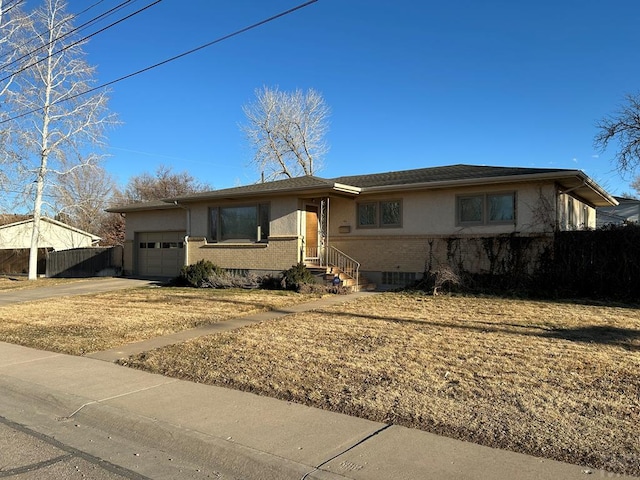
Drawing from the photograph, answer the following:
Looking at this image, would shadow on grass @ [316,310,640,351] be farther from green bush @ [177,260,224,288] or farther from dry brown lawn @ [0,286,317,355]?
green bush @ [177,260,224,288]

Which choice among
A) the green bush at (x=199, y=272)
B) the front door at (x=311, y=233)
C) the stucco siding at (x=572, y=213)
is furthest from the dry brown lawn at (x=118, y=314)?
the stucco siding at (x=572, y=213)

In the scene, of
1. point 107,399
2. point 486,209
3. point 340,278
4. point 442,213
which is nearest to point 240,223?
point 340,278

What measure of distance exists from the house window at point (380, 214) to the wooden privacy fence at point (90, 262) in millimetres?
15545

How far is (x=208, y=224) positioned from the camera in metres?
21.5

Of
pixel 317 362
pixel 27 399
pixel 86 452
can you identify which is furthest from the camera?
pixel 317 362

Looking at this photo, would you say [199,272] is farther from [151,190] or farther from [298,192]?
[151,190]

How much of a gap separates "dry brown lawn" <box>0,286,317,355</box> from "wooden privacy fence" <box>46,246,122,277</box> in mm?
10936

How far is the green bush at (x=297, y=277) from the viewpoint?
55.1ft

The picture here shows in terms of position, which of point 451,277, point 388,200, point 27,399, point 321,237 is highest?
point 388,200

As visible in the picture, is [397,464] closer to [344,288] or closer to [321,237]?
[344,288]

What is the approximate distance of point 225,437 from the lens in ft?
15.1

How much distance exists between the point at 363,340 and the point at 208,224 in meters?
14.4

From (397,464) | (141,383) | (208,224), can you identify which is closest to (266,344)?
(141,383)

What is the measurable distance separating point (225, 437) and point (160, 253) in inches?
902
